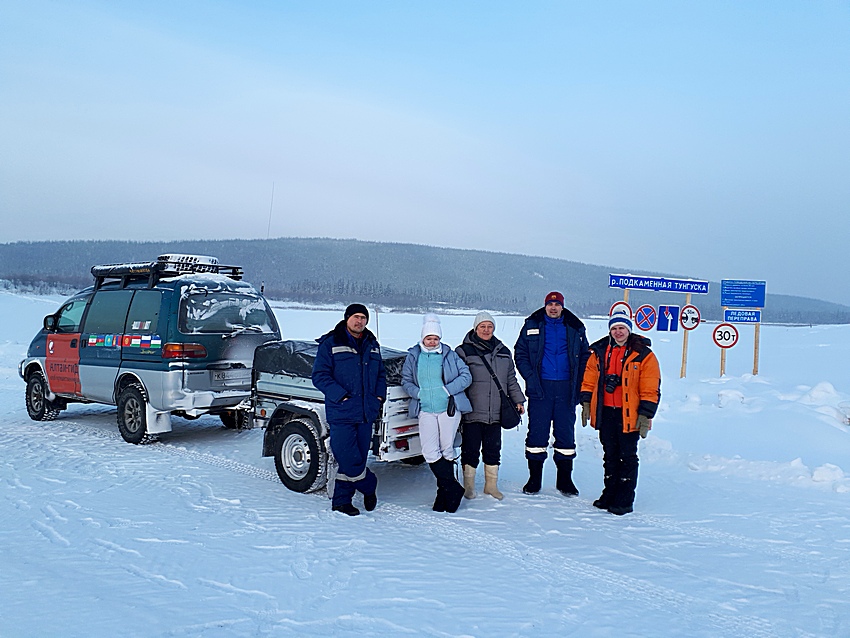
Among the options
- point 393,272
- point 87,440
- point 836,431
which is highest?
point 393,272

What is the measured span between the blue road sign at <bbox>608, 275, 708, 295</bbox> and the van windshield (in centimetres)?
804

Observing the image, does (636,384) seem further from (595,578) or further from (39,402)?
(39,402)

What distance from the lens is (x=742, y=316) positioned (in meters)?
14.6

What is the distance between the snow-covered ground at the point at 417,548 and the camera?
3992 millimetres

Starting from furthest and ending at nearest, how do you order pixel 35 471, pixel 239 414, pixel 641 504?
pixel 239 414 → pixel 35 471 → pixel 641 504

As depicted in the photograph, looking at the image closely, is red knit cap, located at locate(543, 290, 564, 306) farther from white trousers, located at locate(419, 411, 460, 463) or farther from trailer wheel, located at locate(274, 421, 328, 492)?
trailer wheel, located at locate(274, 421, 328, 492)

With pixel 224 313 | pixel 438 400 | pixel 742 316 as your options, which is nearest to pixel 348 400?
pixel 438 400

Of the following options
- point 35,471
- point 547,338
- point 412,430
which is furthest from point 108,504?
point 547,338

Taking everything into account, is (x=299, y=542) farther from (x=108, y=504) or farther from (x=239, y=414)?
(x=239, y=414)

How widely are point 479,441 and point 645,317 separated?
28.7 ft

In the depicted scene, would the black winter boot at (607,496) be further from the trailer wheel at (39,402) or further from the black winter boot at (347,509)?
the trailer wheel at (39,402)

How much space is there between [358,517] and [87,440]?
4989 millimetres

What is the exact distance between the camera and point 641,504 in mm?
6625

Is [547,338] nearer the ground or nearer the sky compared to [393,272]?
nearer the ground
